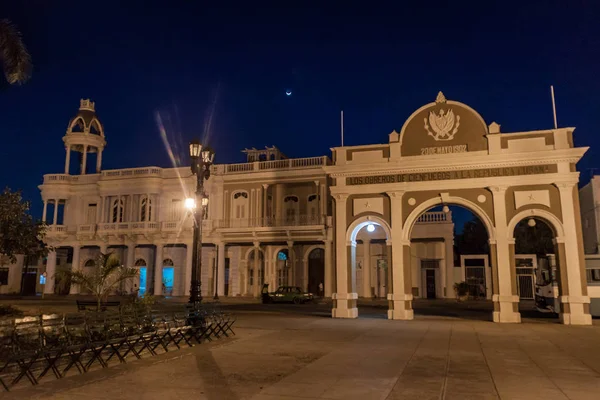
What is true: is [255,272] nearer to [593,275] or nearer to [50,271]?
[50,271]

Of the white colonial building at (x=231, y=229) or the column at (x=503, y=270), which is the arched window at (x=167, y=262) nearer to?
the white colonial building at (x=231, y=229)

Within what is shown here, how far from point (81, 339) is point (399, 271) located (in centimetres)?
1331

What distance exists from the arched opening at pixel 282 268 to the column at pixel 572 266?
22345 mm

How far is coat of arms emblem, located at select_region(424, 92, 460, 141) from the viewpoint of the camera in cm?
2008

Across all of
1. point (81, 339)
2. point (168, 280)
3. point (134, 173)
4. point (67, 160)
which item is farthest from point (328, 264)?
point (67, 160)

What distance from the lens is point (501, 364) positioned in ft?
32.0

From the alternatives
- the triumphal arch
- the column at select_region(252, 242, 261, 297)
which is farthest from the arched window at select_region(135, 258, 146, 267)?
the triumphal arch

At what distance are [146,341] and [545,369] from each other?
8131mm

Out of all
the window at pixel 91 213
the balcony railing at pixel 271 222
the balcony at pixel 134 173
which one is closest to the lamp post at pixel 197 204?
the balcony railing at pixel 271 222

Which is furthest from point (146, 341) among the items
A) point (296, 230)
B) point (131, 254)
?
point (131, 254)

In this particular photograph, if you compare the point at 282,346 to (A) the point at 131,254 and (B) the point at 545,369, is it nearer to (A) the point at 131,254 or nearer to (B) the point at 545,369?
(B) the point at 545,369

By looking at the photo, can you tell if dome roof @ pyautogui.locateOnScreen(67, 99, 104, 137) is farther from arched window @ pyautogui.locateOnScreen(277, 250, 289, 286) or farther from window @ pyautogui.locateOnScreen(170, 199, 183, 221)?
arched window @ pyautogui.locateOnScreen(277, 250, 289, 286)

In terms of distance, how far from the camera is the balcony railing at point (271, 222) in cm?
3550

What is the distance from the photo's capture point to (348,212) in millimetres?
21156
